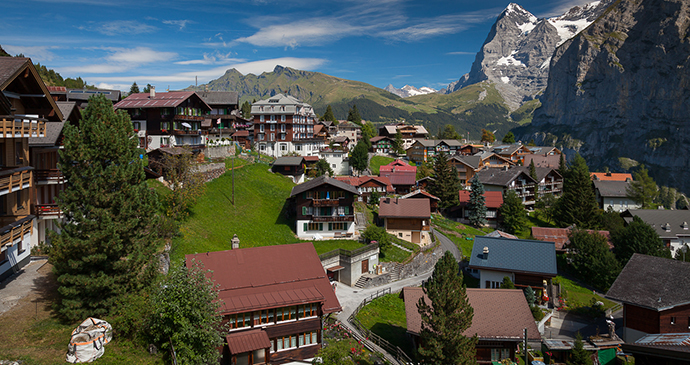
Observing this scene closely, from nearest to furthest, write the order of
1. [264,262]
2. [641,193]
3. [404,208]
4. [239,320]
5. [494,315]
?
[239,320] < [264,262] < [494,315] < [404,208] < [641,193]

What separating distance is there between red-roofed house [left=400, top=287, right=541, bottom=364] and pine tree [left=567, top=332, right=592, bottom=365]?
11.5 feet

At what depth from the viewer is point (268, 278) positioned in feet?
102

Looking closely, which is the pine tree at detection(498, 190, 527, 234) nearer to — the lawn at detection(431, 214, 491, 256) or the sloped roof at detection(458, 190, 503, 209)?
the sloped roof at detection(458, 190, 503, 209)

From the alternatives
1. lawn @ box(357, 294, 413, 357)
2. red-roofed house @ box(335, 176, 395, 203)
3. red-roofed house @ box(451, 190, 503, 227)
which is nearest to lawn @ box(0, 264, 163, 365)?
lawn @ box(357, 294, 413, 357)

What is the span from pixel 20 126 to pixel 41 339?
10518mm

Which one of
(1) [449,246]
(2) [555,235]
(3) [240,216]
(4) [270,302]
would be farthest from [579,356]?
(2) [555,235]

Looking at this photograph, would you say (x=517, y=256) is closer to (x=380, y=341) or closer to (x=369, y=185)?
(x=380, y=341)

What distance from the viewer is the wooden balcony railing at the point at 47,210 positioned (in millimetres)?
27156

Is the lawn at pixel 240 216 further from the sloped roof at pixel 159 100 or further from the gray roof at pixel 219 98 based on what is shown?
the gray roof at pixel 219 98

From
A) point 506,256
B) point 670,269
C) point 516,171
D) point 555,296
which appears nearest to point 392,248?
point 506,256

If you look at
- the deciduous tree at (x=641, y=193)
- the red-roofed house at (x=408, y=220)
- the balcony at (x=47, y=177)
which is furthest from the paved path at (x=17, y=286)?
the deciduous tree at (x=641, y=193)

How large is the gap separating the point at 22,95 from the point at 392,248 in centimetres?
4285

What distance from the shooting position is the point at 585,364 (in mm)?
30984

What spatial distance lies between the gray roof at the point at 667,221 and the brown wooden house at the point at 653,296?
34.9 meters
